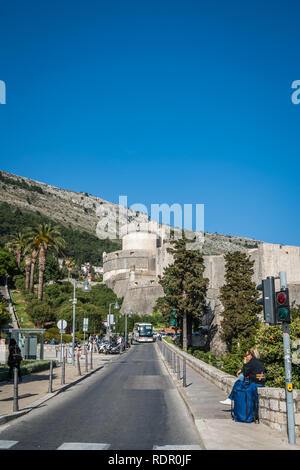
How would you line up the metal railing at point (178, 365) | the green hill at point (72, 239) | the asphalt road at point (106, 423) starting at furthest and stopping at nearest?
the green hill at point (72, 239) < the metal railing at point (178, 365) < the asphalt road at point (106, 423)

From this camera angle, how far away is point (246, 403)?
8.90 m

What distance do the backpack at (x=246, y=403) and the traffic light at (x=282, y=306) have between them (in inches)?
81.2

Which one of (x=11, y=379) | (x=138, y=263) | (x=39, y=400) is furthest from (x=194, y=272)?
A: (x=138, y=263)

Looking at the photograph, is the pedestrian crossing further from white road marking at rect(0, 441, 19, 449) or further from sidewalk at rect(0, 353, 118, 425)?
sidewalk at rect(0, 353, 118, 425)

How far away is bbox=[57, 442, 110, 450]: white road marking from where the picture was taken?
7.14m

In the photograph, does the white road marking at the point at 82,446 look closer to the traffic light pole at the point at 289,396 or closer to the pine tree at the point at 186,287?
the traffic light pole at the point at 289,396

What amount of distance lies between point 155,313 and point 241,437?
82449mm

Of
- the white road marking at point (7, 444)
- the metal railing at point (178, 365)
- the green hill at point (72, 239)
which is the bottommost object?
the metal railing at point (178, 365)

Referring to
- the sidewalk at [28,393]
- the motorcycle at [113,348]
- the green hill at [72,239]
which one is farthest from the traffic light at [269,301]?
the green hill at [72,239]

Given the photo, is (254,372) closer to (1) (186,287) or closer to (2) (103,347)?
(2) (103,347)

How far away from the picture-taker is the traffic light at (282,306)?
7577 mm

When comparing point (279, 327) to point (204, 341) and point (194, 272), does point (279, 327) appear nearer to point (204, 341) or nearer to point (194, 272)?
point (194, 272)

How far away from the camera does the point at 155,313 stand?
8912 cm

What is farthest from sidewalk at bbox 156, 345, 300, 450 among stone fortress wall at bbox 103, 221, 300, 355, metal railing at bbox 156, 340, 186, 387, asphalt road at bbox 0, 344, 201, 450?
stone fortress wall at bbox 103, 221, 300, 355
